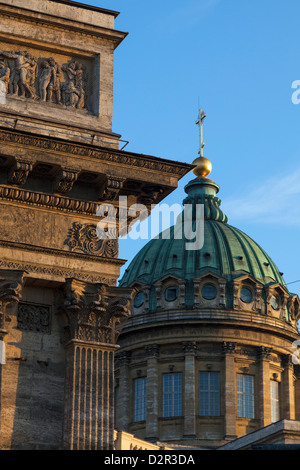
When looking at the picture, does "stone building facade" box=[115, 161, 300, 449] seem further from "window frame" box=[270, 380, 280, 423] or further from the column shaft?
→ the column shaft

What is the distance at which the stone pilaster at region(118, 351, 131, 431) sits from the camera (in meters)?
85.8

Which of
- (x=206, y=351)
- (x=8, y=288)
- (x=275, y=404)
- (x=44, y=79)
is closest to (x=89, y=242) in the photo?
(x=8, y=288)

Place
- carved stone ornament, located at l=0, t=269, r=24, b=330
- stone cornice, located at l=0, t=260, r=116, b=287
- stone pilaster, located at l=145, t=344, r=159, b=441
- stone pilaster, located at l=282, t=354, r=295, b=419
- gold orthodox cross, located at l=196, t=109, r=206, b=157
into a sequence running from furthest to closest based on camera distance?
gold orthodox cross, located at l=196, t=109, r=206, b=157, stone pilaster, located at l=282, t=354, r=295, b=419, stone pilaster, located at l=145, t=344, r=159, b=441, stone cornice, located at l=0, t=260, r=116, b=287, carved stone ornament, located at l=0, t=269, r=24, b=330

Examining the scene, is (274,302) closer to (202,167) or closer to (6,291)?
(202,167)

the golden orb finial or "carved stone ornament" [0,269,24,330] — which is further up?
the golden orb finial

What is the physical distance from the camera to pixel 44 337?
70.0 feet

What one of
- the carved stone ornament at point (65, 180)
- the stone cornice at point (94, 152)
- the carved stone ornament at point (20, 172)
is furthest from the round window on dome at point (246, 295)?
the carved stone ornament at point (20, 172)

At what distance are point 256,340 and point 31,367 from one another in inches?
2558

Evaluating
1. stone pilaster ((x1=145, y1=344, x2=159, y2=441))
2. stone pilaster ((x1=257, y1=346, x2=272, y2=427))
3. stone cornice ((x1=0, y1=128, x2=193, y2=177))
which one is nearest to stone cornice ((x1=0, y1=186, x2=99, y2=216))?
stone cornice ((x1=0, y1=128, x2=193, y2=177))

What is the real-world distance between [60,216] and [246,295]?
67495 millimetres

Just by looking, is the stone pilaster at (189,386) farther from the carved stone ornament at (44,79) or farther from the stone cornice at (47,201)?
the stone cornice at (47,201)

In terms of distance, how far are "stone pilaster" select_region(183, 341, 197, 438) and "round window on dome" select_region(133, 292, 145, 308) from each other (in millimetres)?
6399

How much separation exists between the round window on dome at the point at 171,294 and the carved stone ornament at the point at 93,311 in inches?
2599

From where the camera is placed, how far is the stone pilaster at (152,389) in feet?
276
